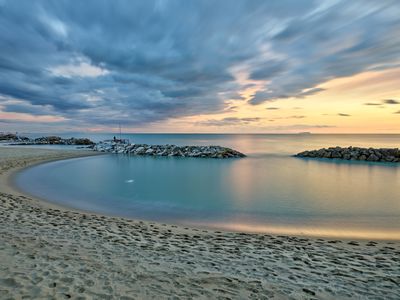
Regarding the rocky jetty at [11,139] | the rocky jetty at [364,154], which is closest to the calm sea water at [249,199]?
the rocky jetty at [364,154]

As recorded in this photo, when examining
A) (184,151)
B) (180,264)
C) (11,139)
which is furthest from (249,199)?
(11,139)

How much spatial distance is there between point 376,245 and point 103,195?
35.8 feet

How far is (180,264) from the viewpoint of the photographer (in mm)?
4344

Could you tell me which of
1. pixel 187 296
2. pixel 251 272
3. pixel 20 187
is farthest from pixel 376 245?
pixel 20 187

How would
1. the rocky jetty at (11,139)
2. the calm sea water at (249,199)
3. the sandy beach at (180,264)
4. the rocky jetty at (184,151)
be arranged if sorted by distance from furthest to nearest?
the rocky jetty at (11,139) → the rocky jetty at (184,151) → the calm sea water at (249,199) → the sandy beach at (180,264)

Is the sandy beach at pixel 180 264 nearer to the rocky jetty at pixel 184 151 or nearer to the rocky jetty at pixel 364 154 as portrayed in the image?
the rocky jetty at pixel 364 154

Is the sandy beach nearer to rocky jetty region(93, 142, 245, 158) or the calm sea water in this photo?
the calm sea water

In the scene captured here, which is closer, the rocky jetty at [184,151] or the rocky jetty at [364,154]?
the rocky jetty at [364,154]

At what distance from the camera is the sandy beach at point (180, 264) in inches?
132

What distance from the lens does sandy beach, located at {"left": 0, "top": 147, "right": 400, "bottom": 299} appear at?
3.36 m

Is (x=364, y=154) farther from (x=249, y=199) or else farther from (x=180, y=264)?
(x=180, y=264)

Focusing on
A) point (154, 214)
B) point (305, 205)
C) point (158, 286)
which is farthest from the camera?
point (305, 205)

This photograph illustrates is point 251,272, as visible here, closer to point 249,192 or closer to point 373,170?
point 249,192

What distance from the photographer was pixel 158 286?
348cm
